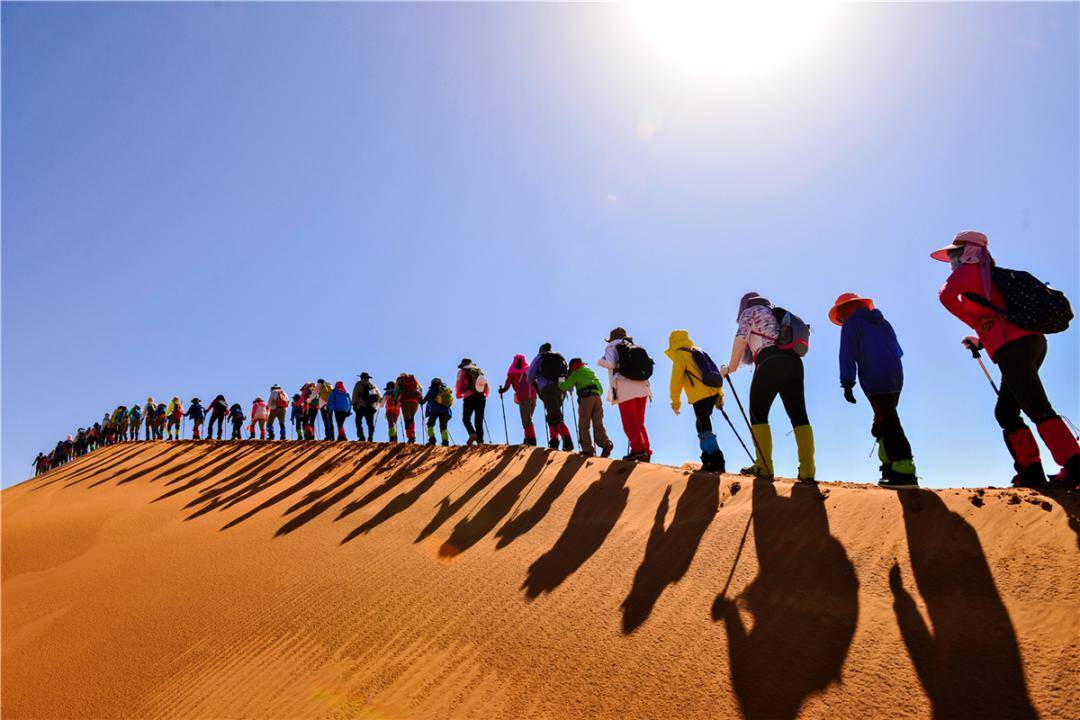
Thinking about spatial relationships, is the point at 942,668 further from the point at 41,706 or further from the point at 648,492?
the point at 41,706

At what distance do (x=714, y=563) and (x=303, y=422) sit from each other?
19.8 m

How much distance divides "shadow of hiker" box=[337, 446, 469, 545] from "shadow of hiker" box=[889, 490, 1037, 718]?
6.03m

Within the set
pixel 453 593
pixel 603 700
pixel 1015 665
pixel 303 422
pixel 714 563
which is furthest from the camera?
pixel 303 422

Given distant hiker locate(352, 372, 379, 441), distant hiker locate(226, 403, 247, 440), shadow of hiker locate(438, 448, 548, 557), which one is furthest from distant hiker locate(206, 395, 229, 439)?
shadow of hiker locate(438, 448, 548, 557)

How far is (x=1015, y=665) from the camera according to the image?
94.7 inches

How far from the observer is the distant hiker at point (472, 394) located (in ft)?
38.7

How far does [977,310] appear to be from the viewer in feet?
14.6

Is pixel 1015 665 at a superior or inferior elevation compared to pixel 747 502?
inferior

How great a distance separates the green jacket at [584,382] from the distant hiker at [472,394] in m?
2.46

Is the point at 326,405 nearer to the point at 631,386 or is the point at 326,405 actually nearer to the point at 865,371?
the point at 631,386

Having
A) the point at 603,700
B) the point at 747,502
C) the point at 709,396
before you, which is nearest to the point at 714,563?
the point at 747,502

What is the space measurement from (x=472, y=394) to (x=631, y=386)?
4.85 meters

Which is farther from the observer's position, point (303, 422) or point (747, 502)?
point (303, 422)

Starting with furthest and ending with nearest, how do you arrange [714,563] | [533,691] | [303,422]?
[303,422]
[714,563]
[533,691]
